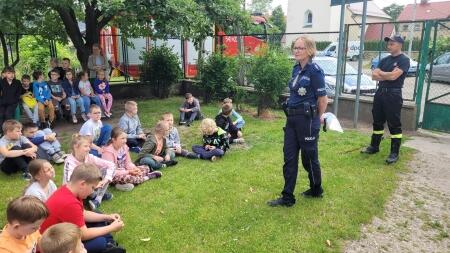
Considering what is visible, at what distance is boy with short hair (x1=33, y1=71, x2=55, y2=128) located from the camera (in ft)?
28.3

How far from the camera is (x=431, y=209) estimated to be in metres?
4.73

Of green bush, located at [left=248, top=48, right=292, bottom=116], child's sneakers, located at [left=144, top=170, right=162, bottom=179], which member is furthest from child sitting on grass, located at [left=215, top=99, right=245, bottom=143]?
green bush, located at [left=248, top=48, right=292, bottom=116]

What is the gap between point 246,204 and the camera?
188 inches

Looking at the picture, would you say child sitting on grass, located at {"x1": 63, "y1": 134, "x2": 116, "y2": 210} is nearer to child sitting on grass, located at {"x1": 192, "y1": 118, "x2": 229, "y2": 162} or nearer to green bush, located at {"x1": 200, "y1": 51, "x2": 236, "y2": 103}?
child sitting on grass, located at {"x1": 192, "y1": 118, "x2": 229, "y2": 162}

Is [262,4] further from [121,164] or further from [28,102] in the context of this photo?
[121,164]

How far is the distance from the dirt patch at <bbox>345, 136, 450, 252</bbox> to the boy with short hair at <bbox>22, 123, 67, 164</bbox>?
186 inches

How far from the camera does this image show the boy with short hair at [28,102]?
8391 millimetres

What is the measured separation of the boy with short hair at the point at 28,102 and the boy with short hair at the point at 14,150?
8.96ft

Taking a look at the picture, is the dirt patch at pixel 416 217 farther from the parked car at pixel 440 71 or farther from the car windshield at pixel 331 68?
the car windshield at pixel 331 68

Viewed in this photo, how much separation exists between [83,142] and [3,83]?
4.87 meters

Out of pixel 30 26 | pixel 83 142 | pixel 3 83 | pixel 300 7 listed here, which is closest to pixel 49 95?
pixel 3 83

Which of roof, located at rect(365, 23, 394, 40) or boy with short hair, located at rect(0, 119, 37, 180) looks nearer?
boy with short hair, located at rect(0, 119, 37, 180)

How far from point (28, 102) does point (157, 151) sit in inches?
150

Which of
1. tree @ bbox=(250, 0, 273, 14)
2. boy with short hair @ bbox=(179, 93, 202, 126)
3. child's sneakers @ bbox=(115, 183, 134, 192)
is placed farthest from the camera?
tree @ bbox=(250, 0, 273, 14)
